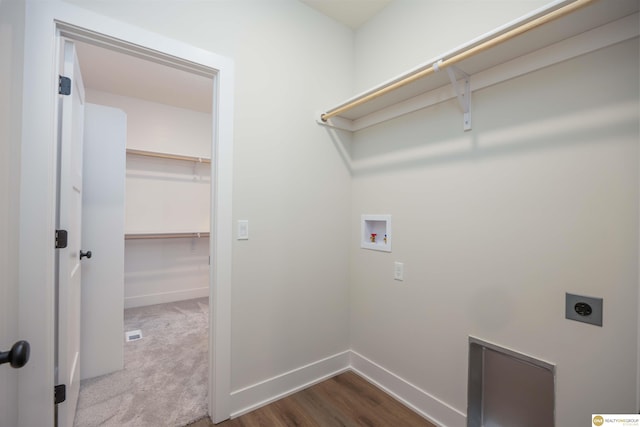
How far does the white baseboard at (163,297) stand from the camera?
352 cm

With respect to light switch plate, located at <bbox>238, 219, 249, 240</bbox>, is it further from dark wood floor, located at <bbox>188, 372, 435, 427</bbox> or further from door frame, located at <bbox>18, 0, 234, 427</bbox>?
dark wood floor, located at <bbox>188, 372, 435, 427</bbox>

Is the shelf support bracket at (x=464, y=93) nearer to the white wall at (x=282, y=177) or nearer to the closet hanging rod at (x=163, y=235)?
the white wall at (x=282, y=177)

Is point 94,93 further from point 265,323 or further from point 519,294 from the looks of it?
point 519,294

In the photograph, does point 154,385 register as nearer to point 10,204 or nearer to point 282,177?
point 10,204

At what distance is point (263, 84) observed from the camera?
1.77m

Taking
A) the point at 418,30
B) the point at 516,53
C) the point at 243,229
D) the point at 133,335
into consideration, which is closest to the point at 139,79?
the point at 243,229

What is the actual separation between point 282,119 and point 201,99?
2.23 meters

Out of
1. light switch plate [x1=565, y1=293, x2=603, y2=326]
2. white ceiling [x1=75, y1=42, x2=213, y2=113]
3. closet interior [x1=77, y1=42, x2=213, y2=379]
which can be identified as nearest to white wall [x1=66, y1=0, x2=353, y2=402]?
white ceiling [x1=75, y1=42, x2=213, y2=113]

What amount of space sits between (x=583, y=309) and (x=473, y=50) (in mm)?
1181

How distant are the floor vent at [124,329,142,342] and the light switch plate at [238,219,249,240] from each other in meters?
1.91

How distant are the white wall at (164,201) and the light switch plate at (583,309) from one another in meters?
3.96

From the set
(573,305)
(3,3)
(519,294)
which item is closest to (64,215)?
(3,3)

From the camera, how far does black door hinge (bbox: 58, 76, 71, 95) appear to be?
4.11 ft

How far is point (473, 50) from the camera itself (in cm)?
118
